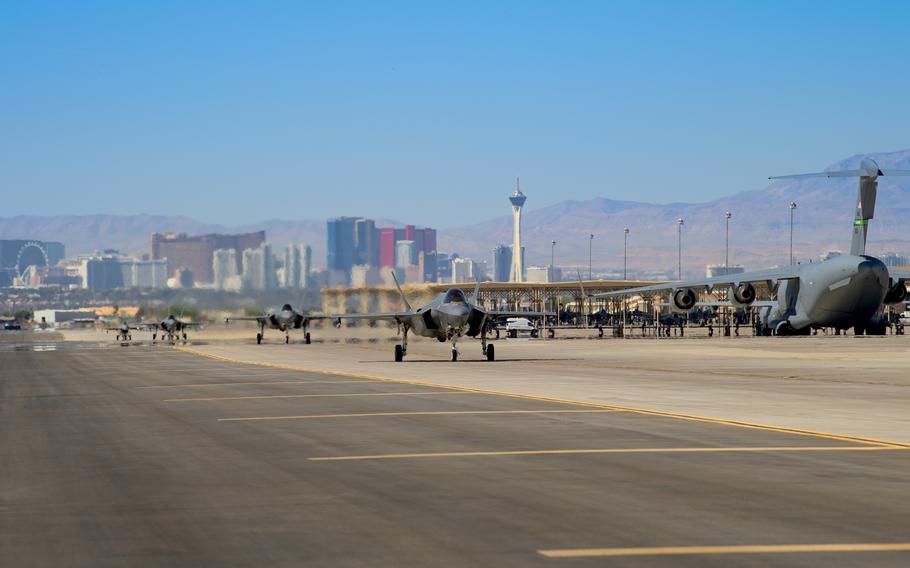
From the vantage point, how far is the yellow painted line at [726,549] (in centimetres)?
976

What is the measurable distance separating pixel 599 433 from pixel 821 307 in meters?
55.9

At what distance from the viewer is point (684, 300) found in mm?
76688

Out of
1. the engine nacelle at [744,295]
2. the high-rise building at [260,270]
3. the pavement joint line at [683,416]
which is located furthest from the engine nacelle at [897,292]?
the pavement joint line at [683,416]

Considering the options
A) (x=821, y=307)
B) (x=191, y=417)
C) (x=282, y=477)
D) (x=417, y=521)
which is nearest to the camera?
(x=417, y=521)

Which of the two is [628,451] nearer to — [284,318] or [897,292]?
[897,292]

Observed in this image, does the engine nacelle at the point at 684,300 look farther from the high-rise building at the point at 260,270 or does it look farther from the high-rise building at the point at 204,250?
the high-rise building at the point at 204,250

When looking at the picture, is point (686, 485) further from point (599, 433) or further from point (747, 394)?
point (747, 394)

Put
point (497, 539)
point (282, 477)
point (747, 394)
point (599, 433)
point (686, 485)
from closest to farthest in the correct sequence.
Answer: point (497, 539), point (686, 485), point (282, 477), point (599, 433), point (747, 394)

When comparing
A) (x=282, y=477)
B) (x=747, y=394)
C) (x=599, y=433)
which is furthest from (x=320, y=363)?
(x=282, y=477)

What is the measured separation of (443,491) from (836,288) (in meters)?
61.7

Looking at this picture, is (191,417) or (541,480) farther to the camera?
(191,417)

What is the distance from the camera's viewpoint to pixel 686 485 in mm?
13836

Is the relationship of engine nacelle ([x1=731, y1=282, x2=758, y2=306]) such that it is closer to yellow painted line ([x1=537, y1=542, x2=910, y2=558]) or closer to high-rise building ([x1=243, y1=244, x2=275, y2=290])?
high-rise building ([x1=243, y1=244, x2=275, y2=290])

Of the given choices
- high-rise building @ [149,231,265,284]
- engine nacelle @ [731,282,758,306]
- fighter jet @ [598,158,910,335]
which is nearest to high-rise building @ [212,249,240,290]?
high-rise building @ [149,231,265,284]
